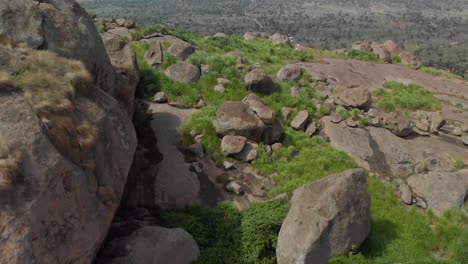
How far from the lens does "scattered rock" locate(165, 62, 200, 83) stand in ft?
82.0

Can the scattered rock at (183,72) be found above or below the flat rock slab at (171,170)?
above

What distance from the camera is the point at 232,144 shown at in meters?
19.9

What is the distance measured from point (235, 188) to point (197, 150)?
9.81 ft

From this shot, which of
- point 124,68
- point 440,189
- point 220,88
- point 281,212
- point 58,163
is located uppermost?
point 58,163

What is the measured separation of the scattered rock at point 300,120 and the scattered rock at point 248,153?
346 cm

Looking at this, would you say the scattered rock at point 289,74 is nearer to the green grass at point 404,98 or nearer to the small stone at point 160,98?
the green grass at point 404,98

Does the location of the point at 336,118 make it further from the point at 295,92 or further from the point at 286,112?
the point at 295,92

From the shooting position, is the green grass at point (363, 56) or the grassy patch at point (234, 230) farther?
the green grass at point (363, 56)

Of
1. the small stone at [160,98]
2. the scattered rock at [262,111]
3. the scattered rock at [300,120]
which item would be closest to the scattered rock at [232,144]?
the scattered rock at [262,111]

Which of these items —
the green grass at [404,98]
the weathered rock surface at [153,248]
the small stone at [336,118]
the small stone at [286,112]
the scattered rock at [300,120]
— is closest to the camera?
the weathered rock surface at [153,248]

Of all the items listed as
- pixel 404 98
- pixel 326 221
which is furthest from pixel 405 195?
pixel 404 98

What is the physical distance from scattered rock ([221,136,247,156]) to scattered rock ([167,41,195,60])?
32.1 ft

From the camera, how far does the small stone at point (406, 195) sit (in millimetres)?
18422

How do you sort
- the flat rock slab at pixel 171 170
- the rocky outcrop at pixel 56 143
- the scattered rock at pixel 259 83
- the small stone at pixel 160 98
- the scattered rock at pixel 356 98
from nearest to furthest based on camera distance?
the rocky outcrop at pixel 56 143 → the flat rock slab at pixel 171 170 → the small stone at pixel 160 98 → the scattered rock at pixel 259 83 → the scattered rock at pixel 356 98
